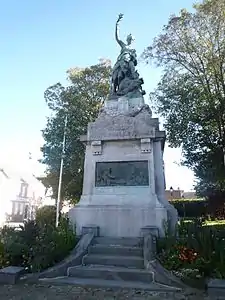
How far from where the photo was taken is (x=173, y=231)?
8.33 meters

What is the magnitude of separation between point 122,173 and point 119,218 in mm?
1623

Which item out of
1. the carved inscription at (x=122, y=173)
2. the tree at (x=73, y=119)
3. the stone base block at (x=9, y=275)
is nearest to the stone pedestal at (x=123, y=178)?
the carved inscription at (x=122, y=173)

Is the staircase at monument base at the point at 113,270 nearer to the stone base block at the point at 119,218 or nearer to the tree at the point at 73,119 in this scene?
the stone base block at the point at 119,218

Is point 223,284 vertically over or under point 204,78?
under

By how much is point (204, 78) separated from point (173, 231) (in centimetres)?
1354

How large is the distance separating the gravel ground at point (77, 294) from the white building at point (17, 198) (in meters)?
31.8

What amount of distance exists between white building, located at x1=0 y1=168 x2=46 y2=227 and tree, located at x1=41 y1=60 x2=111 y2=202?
13663mm

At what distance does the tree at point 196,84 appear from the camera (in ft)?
58.6

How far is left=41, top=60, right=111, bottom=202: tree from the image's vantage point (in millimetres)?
22969

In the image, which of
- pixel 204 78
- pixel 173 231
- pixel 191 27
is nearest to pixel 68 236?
pixel 173 231

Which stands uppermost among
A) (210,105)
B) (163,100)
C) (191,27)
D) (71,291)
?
(191,27)

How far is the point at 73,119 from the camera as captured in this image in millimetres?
23688

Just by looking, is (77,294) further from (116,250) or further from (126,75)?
(126,75)

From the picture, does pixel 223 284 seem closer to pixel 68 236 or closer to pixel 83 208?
pixel 68 236
